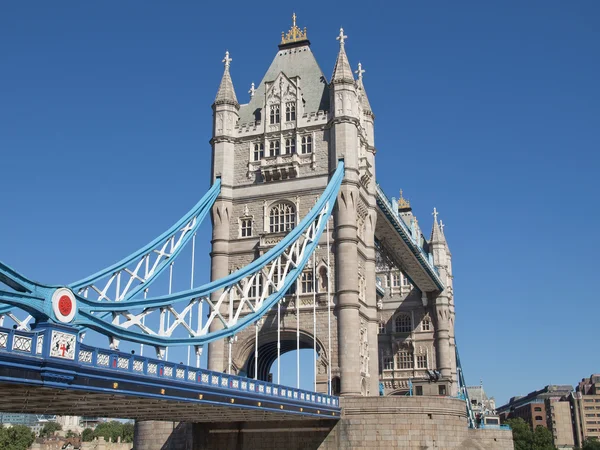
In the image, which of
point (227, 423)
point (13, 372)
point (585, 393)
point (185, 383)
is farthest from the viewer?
point (585, 393)

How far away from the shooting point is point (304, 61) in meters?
49.0

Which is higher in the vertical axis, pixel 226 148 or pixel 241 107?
pixel 241 107

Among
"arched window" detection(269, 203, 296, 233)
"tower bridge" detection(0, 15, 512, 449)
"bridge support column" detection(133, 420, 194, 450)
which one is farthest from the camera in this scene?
"arched window" detection(269, 203, 296, 233)

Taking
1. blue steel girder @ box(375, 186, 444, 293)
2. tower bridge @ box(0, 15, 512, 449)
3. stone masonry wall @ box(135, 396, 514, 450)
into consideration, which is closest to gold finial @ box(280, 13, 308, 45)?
tower bridge @ box(0, 15, 512, 449)

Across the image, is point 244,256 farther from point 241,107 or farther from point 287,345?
point 241,107

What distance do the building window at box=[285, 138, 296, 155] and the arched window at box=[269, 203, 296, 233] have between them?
3421mm

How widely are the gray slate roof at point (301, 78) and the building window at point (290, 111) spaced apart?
756mm

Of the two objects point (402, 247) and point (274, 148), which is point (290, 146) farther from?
point (402, 247)

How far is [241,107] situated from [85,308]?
29361 millimetres

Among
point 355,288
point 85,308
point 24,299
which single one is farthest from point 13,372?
point 355,288

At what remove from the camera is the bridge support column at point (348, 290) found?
131 ft

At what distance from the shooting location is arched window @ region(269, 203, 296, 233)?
4412 cm

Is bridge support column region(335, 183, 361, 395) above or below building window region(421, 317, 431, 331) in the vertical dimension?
below

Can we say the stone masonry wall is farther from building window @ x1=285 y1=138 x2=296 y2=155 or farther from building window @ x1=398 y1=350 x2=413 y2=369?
building window @ x1=398 y1=350 x2=413 y2=369
